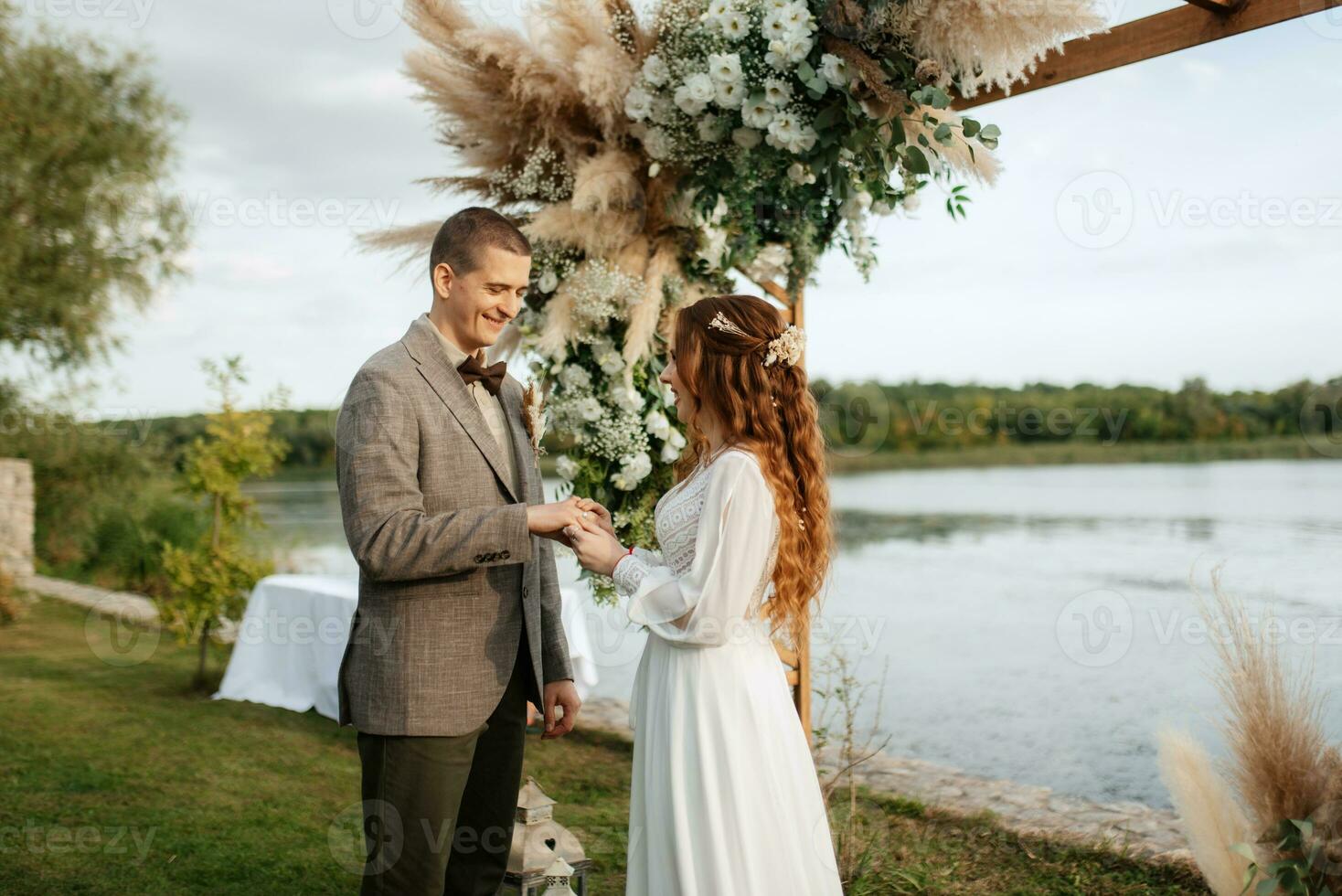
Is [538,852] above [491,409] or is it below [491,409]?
below

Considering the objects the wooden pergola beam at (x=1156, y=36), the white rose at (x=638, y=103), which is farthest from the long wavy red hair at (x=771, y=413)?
the wooden pergola beam at (x=1156, y=36)

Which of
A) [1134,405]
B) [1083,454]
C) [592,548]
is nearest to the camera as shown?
[592,548]

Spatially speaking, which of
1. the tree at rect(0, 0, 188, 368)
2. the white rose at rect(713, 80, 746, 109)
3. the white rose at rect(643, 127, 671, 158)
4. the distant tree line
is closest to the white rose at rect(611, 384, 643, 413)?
the white rose at rect(643, 127, 671, 158)

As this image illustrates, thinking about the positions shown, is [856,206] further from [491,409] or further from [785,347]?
[491,409]

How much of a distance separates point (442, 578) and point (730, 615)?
721 mm

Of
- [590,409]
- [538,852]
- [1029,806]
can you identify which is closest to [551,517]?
[538,852]

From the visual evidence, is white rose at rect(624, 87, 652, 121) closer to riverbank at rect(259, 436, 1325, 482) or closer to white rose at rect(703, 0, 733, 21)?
white rose at rect(703, 0, 733, 21)

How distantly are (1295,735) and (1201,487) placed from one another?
22874mm

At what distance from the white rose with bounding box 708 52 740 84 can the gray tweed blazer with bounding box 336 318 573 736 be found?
1.54 m

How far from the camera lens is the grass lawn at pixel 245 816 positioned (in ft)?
13.3

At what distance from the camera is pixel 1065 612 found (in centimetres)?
1284

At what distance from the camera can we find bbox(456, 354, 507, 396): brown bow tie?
8.41 feet

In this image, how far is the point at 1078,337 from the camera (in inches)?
726

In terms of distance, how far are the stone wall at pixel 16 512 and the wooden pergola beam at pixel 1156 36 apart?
12869 millimetres
